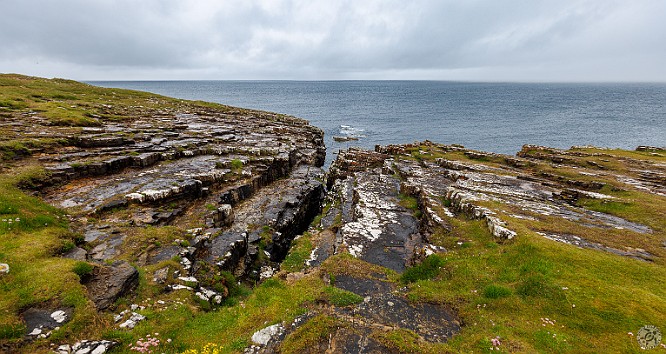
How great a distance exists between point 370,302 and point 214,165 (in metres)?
25.6

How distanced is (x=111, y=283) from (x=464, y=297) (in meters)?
16.1

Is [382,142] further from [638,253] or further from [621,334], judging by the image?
[621,334]

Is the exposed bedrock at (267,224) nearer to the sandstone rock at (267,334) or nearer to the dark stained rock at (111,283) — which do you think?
the dark stained rock at (111,283)

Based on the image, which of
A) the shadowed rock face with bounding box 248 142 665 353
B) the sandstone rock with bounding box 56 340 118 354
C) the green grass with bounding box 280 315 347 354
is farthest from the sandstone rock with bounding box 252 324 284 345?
the sandstone rock with bounding box 56 340 118 354

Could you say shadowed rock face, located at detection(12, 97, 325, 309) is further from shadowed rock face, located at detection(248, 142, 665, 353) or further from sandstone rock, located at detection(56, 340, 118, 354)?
shadowed rock face, located at detection(248, 142, 665, 353)

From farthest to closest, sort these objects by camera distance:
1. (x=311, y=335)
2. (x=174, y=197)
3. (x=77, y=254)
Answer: (x=174, y=197)
(x=77, y=254)
(x=311, y=335)

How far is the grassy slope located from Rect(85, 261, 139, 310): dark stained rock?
21.2 inches

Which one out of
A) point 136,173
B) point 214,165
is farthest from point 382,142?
point 136,173

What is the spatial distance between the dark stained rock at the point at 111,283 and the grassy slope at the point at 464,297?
1.77 feet

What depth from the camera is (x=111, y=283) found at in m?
13.3

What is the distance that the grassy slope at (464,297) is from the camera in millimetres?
10688

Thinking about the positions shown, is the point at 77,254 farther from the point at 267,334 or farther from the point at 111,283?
the point at 267,334

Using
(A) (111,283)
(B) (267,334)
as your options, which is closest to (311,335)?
(B) (267,334)

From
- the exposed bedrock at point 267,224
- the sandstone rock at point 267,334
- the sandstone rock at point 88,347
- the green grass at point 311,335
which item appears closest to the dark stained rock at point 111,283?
the sandstone rock at point 88,347
